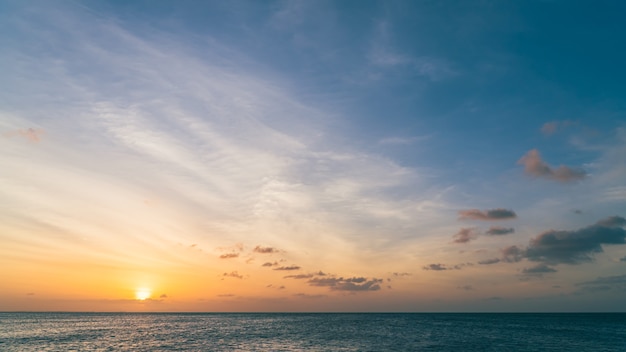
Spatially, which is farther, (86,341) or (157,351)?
(86,341)

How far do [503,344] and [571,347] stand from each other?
15.7 meters

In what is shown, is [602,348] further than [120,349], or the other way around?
[602,348]

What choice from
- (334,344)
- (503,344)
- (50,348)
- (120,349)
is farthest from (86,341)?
(503,344)

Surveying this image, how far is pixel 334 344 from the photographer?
320 ft

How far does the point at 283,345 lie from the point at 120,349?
37549mm

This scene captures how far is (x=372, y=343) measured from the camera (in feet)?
329

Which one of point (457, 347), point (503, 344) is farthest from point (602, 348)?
point (457, 347)

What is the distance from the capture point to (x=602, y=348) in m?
96.9

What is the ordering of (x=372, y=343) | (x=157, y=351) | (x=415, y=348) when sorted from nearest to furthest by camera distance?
(x=157, y=351) < (x=415, y=348) < (x=372, y=343)

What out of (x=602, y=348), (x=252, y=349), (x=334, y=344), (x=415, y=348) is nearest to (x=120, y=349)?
(x=252, y=349)

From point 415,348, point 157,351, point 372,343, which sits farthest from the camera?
point 372,343

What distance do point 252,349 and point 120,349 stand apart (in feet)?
98.4

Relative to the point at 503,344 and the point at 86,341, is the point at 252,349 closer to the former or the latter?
the point at 86,341

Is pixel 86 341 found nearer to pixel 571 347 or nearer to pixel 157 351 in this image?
pixel 157 351
